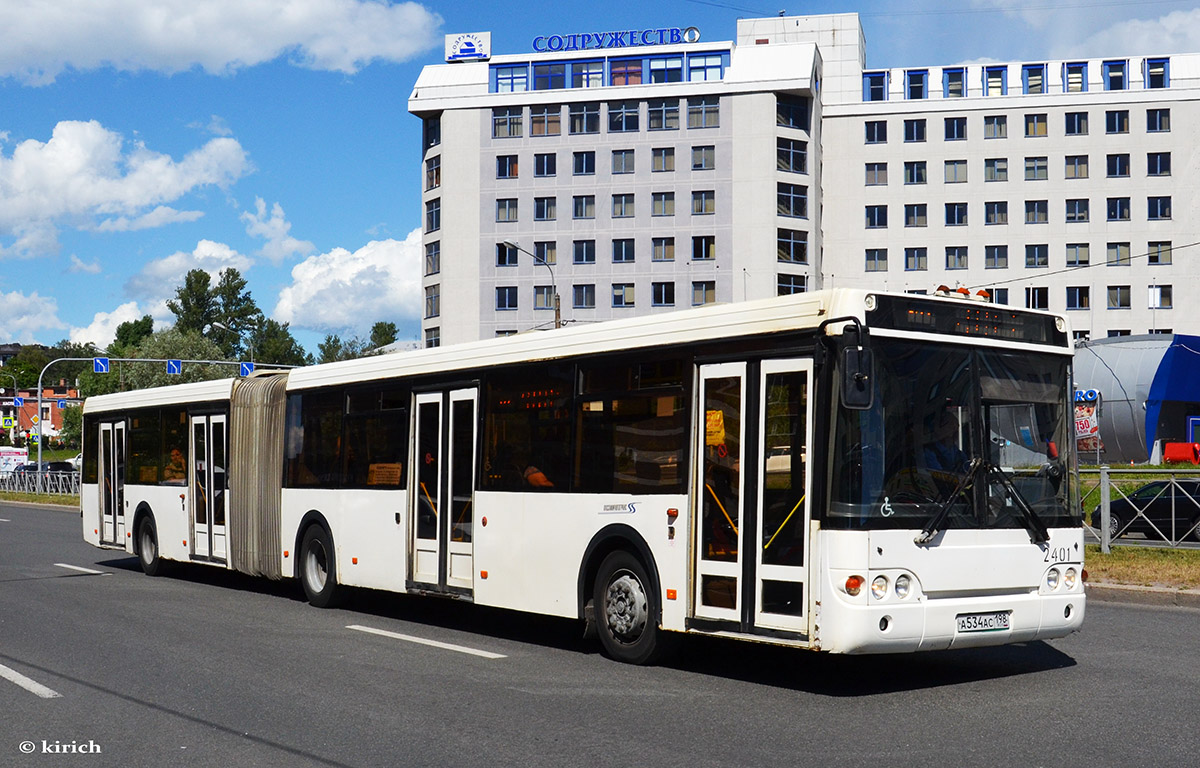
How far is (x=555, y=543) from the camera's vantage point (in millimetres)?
11008

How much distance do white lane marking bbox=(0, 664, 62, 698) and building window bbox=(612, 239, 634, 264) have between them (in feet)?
201

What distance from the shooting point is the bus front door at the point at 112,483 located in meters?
19.8

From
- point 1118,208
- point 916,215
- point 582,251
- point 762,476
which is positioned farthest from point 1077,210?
point 762,476

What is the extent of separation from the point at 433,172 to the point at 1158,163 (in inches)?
1660

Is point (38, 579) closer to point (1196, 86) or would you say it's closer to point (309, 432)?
point (309, 432)

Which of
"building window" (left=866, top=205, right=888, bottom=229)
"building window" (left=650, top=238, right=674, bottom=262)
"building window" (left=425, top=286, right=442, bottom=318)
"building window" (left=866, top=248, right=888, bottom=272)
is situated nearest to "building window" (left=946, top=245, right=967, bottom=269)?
"building window" (left=866, top=248, right=888, bottom=272)

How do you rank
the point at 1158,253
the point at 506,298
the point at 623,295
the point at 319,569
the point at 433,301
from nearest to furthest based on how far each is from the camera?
the point at 319,569, the point at 623,295, the point at 506,298, the point at 1158,253, the point at 433,301

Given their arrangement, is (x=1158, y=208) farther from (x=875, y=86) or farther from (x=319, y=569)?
(x=319, y=569)

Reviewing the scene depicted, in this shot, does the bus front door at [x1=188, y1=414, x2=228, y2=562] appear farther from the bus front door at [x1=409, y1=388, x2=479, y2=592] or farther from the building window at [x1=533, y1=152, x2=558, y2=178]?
the building window at [x1=533, y1=152, x2=558, y2=178]

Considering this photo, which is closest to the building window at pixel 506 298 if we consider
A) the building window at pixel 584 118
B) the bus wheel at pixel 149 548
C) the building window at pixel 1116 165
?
the building window at pixel 584 118

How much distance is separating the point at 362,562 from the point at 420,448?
5.46 feet

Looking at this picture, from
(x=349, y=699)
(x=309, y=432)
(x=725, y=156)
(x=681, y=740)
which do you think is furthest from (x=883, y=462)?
(x=725, y=156)

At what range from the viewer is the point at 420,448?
1308cm

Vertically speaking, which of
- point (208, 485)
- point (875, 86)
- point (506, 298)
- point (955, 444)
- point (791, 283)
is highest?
point (875, 86)
